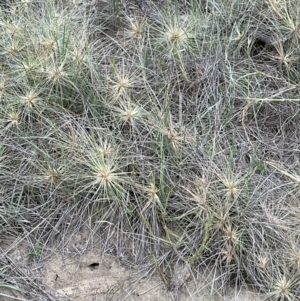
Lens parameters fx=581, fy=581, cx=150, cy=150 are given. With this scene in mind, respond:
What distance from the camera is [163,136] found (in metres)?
2.09

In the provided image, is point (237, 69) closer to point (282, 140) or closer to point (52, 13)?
point (282, 140)

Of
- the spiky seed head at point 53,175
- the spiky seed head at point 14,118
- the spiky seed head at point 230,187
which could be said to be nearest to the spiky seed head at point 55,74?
the spiky seed head at point 14,118

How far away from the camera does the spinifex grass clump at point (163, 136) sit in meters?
1.92

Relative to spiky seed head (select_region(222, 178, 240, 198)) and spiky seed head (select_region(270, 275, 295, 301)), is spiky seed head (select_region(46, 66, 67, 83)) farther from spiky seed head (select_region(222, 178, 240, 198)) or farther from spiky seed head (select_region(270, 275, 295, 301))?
spiky seed head (select_region(270, 275, 295, 301))

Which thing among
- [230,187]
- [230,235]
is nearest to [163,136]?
[230,187]

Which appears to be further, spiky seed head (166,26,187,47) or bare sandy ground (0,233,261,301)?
spiky seed head (166,26,187,47)

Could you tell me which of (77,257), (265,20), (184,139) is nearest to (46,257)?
(77,257)

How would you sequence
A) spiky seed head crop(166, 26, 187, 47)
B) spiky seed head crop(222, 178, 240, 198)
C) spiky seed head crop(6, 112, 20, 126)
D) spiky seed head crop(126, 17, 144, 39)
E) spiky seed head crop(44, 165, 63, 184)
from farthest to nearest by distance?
spiky seed head crop(126, 17, 144, 39) → spiky seed head crop(166, 26, 187, 47) → spiky seed head crop(6, 112, 20, 126) → spiky seed head crop(44, 165, 63, 184) → spiky seed head crop(222, 178, 240, 198)

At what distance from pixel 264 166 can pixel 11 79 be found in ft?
3.37

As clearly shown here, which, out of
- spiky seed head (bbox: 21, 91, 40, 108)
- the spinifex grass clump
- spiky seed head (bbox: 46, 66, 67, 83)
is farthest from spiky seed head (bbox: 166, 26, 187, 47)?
spiky seed head (bbox: 21, 91, 40, 108)

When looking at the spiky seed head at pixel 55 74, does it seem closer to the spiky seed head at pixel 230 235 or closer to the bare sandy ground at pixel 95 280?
the bare sandy ground at pixel 95 280

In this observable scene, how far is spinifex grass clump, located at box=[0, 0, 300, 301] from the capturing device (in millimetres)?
1922

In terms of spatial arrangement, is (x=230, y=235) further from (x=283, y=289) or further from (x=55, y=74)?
(x=55, y=74)

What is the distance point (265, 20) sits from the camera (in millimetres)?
2496
